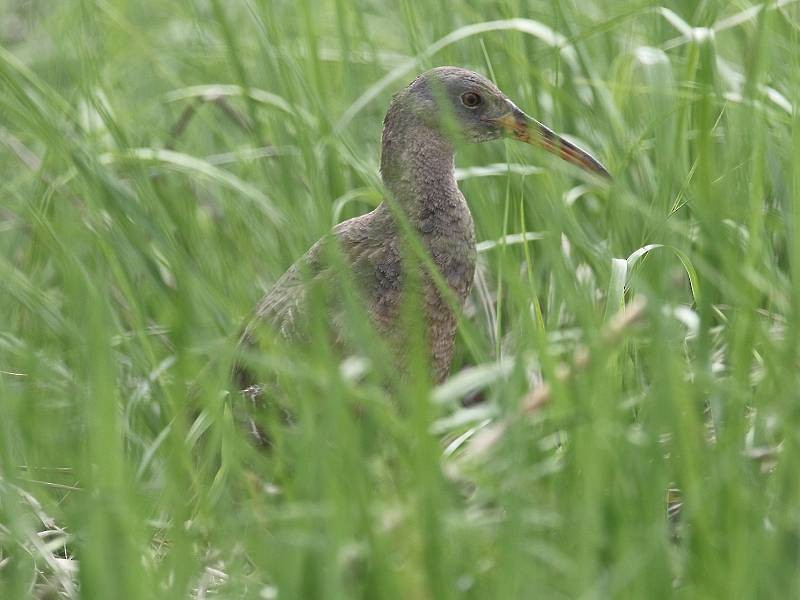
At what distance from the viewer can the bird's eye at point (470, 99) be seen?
3.13 metres

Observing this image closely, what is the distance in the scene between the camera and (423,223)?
304 centimetres

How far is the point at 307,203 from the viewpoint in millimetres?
3451

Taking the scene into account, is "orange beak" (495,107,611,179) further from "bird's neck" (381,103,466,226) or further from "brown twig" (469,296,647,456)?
"brown twig" (469,296,647,456)

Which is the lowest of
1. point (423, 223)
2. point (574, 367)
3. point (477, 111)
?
point (423, 223)

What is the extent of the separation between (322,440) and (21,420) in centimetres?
70

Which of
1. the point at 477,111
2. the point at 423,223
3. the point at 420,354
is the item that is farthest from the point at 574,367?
the point at 477,111

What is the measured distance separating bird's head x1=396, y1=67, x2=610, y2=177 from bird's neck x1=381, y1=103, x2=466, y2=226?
0.03 m

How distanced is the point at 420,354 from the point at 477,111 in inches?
59.7

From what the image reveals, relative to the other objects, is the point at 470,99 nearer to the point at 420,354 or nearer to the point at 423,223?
the point at 423,223

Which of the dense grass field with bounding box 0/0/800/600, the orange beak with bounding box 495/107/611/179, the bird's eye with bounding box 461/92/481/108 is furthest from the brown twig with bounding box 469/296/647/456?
the bird's eye with bounding box 461/92/481/108

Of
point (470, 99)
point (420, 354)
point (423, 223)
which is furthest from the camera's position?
Result: point (470, 99)

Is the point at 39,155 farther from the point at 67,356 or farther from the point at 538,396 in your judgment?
the point at 538,396

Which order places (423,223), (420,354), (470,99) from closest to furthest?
1. (420,354)
2. (423,223)
3. (470,99)

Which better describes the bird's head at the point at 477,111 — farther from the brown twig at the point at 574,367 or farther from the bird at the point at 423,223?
the brown twig at the point at 574,367
